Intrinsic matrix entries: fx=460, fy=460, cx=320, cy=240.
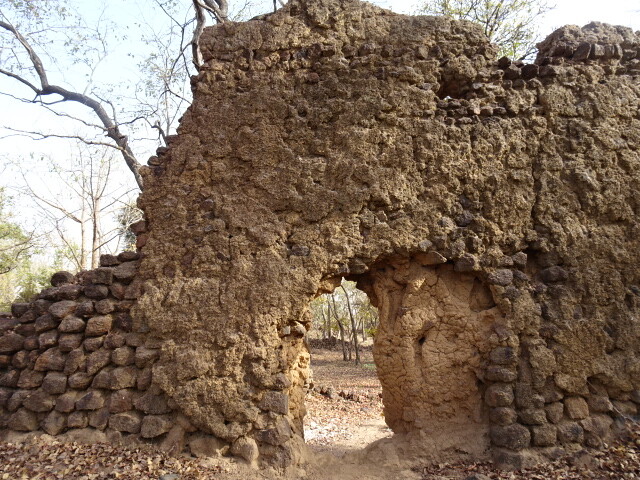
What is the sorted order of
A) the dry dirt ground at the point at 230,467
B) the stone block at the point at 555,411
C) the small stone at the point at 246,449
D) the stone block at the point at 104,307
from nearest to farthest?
1. the dry dirt ground at the point at 230,467
2. the small stone at the point at 246,449
3. the stone block at the point at 555,411
4. the stone block at the point at 104,307

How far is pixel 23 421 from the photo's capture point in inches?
148

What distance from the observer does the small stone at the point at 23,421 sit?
3.75 m

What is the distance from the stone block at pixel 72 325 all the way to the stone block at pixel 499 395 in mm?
3513

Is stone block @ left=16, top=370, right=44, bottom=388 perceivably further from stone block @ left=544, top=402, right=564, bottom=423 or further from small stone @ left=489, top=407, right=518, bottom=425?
stone block @ left=544, top=402, right=564, bottom=423

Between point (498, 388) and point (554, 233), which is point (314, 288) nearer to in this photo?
point (498, 388)

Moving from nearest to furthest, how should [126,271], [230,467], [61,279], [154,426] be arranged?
[230,467] < [154,426] < [126,271] < [61,279]

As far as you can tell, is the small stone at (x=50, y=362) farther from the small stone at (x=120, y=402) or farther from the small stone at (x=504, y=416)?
the small stone at (x=504, y=416)

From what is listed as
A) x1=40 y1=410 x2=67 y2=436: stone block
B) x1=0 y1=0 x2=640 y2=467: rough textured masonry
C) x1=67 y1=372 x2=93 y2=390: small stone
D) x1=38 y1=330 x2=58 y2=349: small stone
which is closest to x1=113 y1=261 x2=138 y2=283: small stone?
x1=0 y1=0 x2=640 y2=467: rough textured masonry

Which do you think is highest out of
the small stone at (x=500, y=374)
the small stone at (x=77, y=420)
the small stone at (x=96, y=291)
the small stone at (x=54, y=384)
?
the small stone at (x=96, y=291)

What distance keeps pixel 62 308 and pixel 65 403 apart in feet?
2.59

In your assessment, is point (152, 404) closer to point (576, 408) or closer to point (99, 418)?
point (99, 418)

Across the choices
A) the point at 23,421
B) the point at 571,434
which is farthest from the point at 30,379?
the point at 571,434

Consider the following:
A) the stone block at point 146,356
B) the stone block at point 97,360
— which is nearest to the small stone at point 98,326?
the stone block at point 97,360

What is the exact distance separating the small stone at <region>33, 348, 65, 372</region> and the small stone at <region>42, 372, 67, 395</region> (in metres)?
0.07
